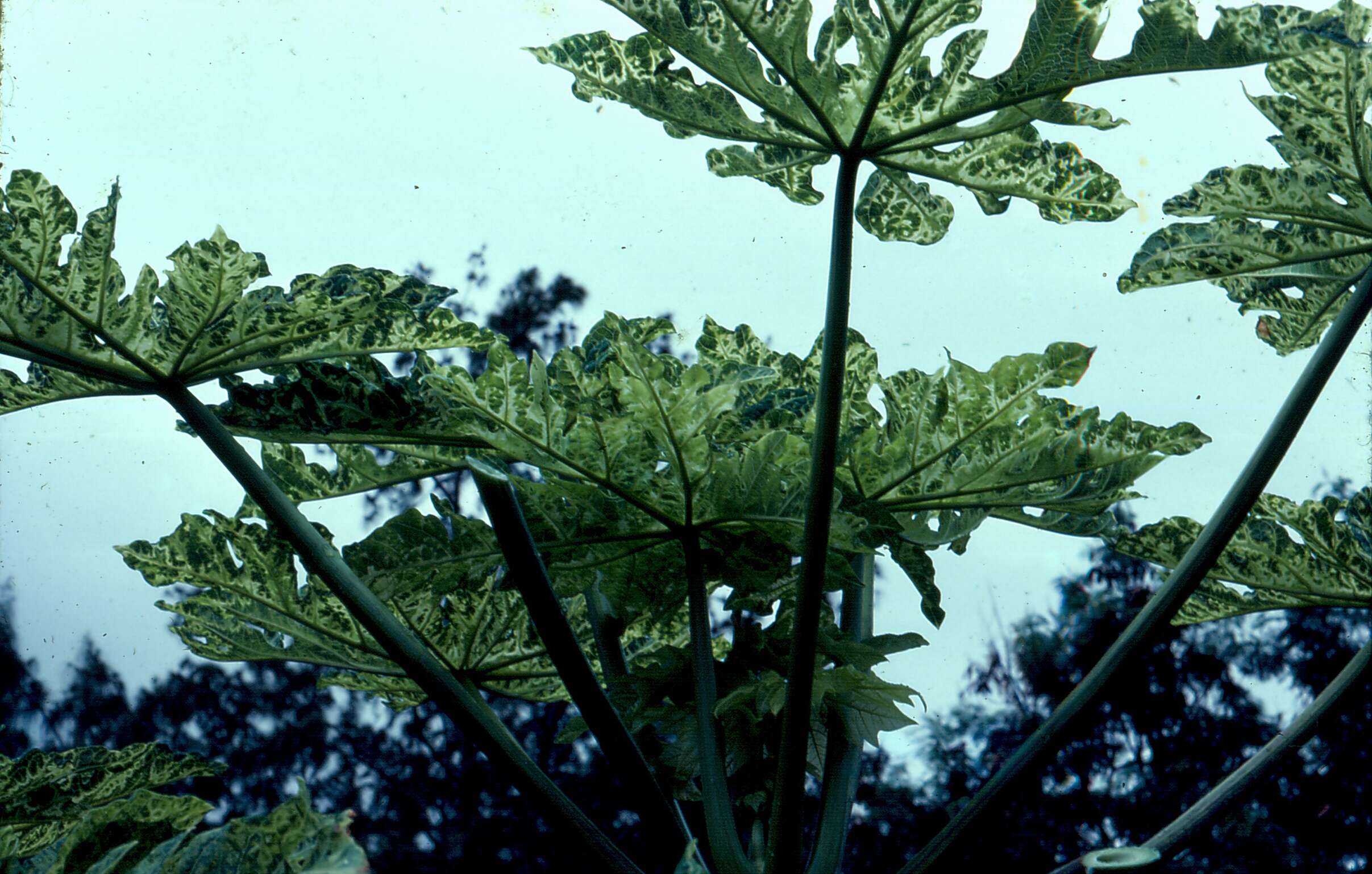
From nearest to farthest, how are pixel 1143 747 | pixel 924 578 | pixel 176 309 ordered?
pixel 176 309, pixel 924 578, pixel 1143 747

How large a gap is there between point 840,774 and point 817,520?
0.22 meters

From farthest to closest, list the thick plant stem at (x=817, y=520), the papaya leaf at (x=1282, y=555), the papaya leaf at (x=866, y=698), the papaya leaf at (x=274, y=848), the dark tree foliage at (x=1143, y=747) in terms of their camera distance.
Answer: the dark tree foliage at (x=1143, y=747) < the papaya leaf at (x=1282, y=555) < the papaya leaf at (x=866, y=698) < the thick plant stem at (x=817, y=520) < the papaya leaf at (x=274, y=848)

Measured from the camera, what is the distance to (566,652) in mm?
556

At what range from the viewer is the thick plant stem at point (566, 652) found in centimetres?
53

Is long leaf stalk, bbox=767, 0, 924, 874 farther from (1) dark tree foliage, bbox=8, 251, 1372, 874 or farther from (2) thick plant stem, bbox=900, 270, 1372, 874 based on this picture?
(1) dark tree foliage, bbox=8, 251, 1372, 874

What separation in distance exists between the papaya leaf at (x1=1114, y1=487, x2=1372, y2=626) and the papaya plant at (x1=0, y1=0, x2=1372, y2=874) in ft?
0.24

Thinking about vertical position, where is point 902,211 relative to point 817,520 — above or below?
above

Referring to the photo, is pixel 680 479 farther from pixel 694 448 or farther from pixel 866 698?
pixel 866 698

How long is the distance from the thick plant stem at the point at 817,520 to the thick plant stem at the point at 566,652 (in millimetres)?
76

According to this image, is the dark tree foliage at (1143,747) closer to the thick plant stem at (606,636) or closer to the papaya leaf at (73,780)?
the thick plant stem at (606,636)

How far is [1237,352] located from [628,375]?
865 mm

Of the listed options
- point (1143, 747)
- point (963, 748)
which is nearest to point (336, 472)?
point (963, 748)

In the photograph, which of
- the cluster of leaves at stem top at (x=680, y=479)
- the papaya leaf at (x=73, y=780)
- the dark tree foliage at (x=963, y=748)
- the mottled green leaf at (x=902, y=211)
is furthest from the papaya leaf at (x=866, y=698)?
the dark tree foliage at (x=963, y=748)

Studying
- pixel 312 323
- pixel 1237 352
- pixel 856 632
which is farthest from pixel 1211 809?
pixel 1237 352
